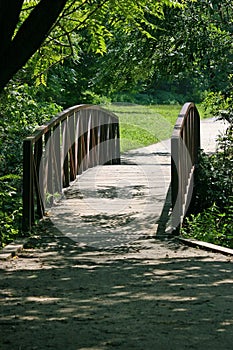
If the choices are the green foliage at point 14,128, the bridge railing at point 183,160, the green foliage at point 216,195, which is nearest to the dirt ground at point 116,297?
the bridge railing at point 183,160

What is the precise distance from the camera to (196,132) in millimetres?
13727

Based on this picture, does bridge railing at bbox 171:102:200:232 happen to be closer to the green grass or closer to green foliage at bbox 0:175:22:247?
green foliage at bbox 0:175:22:247

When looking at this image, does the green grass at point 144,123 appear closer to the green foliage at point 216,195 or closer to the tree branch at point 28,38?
the green foliage at point 216,195

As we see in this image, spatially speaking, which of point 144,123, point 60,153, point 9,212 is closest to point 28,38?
point 9,212

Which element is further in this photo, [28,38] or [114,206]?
[114,206]

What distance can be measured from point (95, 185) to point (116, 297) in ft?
20.8

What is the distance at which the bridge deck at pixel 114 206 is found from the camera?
8.91 metres

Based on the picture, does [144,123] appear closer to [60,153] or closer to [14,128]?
[14,128]

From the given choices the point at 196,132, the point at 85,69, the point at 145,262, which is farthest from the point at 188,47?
the point at 145,262

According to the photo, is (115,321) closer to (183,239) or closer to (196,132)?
(183,239)

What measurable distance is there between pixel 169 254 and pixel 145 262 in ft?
1.43

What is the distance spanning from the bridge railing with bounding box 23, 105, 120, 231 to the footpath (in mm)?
740

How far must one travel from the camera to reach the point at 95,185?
40.8 feet

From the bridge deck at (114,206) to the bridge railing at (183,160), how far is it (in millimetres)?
238
